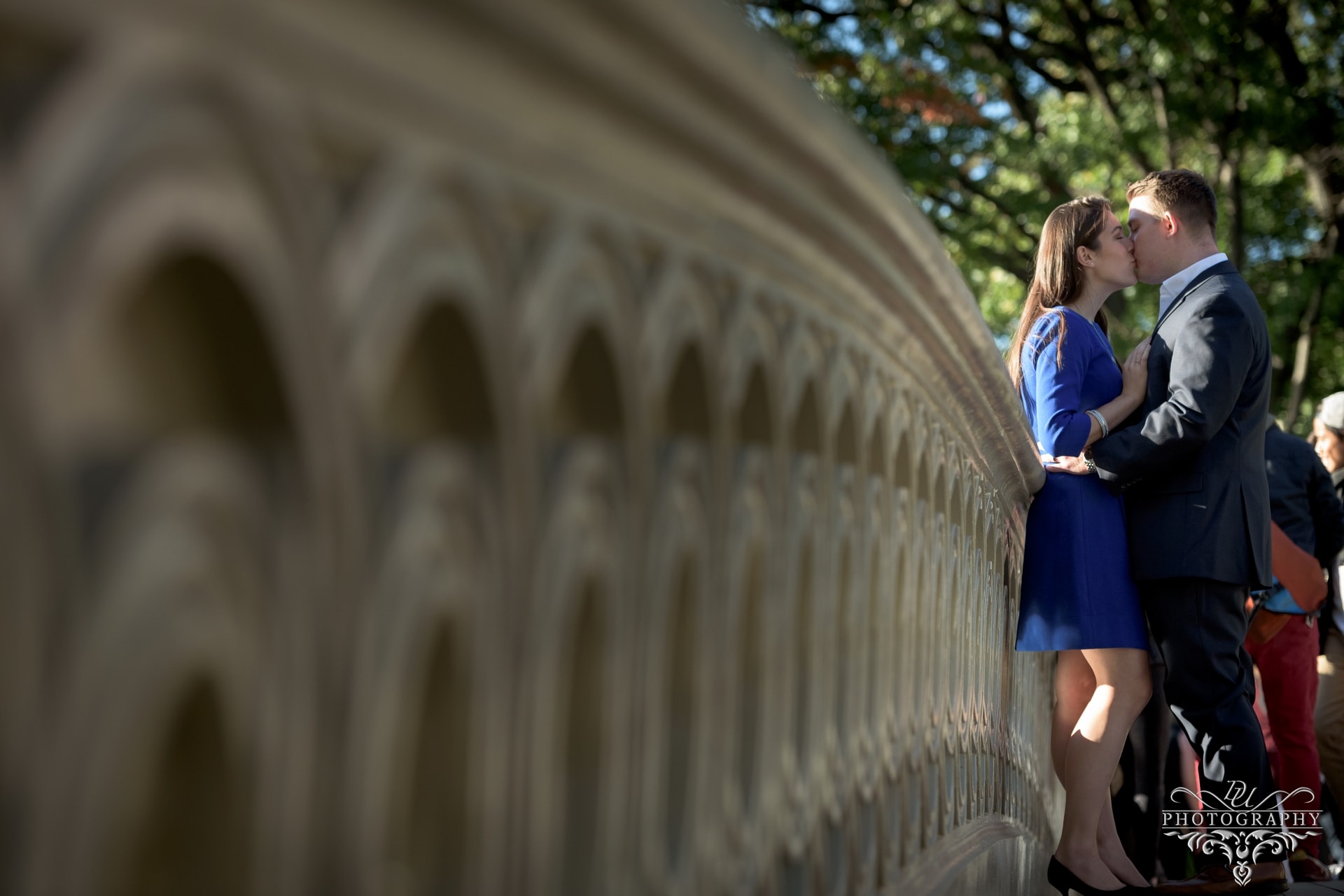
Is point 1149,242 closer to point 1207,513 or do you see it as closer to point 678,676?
point 1207,513

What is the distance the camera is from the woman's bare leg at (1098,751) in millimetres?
3551

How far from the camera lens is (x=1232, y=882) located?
3.74 meters

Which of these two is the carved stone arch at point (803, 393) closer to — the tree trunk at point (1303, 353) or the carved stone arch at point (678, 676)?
the carved stone arch at point (678, 676)

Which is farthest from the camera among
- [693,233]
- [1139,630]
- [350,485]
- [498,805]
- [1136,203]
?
[1136,203]

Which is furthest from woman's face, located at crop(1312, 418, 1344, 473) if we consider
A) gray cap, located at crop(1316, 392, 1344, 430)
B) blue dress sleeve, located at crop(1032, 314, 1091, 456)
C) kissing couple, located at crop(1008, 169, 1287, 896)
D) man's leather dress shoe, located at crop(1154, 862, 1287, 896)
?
blue dress sleeve, located at crop(1032, 314, 1091, 456)

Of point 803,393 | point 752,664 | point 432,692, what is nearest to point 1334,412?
point 803,393

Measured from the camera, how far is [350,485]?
2.23 feet

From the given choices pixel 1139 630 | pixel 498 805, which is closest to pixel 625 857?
pixel 498 805

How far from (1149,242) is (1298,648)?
6.66 ft

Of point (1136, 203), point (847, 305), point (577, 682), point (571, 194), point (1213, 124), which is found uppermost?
point (1213, 124)

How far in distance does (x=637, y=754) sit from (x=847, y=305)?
0.73 metres

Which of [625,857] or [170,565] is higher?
[170,565]

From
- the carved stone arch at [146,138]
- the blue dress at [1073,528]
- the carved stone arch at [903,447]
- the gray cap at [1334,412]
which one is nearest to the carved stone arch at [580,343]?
the carved stone arch at [146,138]

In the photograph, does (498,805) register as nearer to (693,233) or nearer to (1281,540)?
(693,233)
